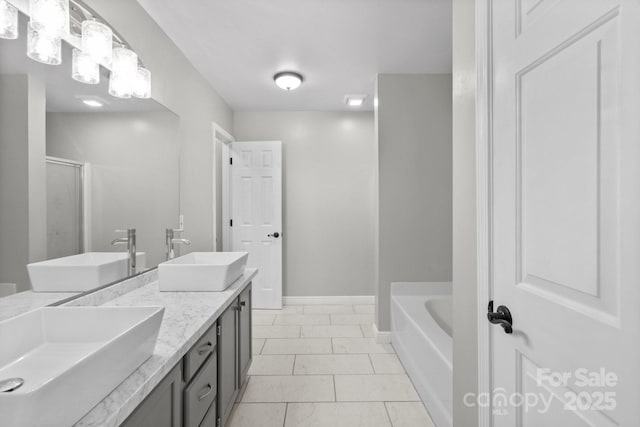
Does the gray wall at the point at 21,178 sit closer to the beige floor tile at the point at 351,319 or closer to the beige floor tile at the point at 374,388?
the beige floor tile at the point at 374,388

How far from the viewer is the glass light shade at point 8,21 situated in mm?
1123

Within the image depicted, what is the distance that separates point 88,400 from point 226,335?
1068 millimetres

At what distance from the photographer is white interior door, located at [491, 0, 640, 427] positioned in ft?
2.29

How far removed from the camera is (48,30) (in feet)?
4.27

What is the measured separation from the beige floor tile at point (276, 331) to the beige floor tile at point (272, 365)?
1.49 ft

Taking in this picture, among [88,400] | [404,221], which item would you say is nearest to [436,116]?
[404,221]

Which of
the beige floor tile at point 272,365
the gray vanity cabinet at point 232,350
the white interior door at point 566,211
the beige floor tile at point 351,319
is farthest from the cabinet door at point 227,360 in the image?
the beige floor tile at point 351,319

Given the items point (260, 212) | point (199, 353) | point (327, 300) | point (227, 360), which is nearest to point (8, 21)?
point (199, 353)

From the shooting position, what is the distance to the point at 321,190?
4.28 m

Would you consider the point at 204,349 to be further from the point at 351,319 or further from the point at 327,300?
the point at 327,300

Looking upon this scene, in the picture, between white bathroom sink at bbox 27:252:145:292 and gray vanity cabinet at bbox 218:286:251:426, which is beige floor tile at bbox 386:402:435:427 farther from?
white bathroom sink at bbox 27:252:145:292

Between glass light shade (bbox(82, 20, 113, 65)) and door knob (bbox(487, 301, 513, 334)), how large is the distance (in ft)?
6.89

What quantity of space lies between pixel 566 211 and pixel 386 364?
2.24 meters

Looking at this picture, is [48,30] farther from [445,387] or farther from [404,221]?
[404,221]
